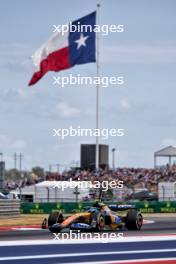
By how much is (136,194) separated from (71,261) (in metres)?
31.9

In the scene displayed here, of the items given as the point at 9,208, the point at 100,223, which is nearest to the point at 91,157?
the point at 9,208

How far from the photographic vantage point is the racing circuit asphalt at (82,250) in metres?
13.8

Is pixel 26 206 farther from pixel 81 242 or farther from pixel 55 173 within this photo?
pixel 81 242

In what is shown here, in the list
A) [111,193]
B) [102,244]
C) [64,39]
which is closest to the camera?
[102,244]

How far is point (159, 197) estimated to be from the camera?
1682 inches

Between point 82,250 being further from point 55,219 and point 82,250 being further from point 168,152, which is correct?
point 168,152

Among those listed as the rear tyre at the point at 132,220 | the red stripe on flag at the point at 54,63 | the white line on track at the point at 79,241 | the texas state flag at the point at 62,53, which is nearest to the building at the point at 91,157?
the texas state flag at the point at 62,53

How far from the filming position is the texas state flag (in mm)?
30109

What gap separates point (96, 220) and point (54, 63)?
1168 cm

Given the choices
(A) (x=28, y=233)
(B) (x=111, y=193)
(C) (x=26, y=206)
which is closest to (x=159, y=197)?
(B) (x=111, y=193)

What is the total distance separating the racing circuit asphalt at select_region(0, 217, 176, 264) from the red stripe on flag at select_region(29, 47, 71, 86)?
36.5 feet

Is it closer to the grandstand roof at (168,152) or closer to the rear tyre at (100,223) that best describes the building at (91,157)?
the grandstand roof at (168,152)

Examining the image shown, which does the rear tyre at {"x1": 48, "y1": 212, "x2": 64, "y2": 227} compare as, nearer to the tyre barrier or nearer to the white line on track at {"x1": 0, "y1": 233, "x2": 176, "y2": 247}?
the white line on track at {"x1": 0, "y1": 233, "x2": 176, "y2": 247}

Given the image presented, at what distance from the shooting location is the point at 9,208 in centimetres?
3078
